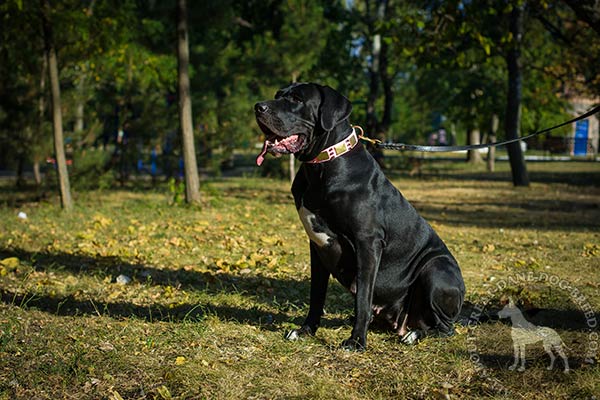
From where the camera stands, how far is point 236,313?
5.18 m

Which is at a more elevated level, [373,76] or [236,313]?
[373,76]

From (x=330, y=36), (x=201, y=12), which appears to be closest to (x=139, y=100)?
(x=201, y=12)

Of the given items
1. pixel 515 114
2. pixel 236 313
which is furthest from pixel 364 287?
pixel 515 114

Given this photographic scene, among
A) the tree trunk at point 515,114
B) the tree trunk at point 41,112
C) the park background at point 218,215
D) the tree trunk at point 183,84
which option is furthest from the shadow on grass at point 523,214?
the tree trunk at point 41,112

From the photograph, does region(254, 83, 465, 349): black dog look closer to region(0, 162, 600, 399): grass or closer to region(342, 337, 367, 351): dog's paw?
region(342, 337, 367, 351): dog's paw

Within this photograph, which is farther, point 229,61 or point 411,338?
point 229,61

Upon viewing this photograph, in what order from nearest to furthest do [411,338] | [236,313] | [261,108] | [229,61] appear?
[261,108] < [411,338] < [236,313] < [229,61]

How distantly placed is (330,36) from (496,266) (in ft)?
57.4

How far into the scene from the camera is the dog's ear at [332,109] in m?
4.10

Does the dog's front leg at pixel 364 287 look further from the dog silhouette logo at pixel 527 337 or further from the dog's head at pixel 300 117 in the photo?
the dog silhouette logo at pixel 527 337

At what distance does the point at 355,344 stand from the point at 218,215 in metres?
7.32

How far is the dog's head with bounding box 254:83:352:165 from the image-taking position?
408 cm

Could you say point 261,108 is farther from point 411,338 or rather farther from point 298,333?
point 411,338

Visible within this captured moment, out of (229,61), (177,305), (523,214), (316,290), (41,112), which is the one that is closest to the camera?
(316,290)
